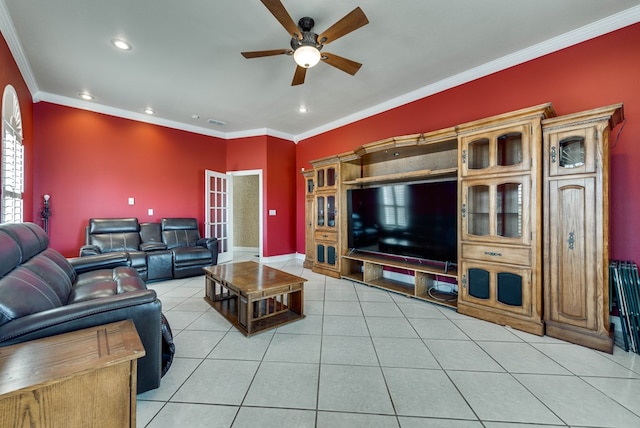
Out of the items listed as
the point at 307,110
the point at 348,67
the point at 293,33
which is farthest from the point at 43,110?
the point at 348,67

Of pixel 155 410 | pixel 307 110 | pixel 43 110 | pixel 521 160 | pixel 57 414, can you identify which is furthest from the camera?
pixel 307 110

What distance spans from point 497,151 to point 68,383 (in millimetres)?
3380

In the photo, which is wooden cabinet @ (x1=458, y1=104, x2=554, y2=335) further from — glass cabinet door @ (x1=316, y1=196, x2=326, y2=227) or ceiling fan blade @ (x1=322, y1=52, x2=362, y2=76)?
glass cabinet door @ (x1=316, y1=196, x2=326, y2=227)

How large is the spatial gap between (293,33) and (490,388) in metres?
3.04

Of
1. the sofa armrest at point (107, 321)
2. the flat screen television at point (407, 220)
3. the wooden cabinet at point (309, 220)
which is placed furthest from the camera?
the wooden cabinet at point (309, 220)

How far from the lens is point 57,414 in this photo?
0.92m

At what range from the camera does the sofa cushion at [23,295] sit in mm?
1219

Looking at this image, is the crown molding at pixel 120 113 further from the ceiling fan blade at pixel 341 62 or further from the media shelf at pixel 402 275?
the media shelf at pixel 402 275

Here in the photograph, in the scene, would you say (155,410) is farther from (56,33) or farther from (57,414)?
(56,33)

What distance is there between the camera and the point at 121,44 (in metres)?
2.74

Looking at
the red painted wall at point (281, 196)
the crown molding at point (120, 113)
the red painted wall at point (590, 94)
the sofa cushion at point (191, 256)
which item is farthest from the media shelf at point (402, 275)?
the crown molding at point (120, 113)

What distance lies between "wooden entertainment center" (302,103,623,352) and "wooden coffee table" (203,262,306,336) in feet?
5.19

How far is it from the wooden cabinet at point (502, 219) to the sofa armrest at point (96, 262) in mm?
3868

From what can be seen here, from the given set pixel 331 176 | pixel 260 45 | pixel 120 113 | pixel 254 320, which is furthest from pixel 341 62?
pixel 120 113
